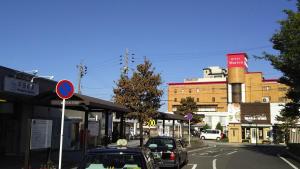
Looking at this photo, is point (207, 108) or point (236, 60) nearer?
point (236, 60)

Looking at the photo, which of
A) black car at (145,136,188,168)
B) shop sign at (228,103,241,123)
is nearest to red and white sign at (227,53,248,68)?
shop sign at (228,103,241,123)

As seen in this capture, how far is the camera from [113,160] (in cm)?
823

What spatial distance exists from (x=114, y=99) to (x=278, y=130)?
35.0 meters

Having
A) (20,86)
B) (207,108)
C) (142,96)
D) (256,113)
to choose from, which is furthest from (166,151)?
(207,108)

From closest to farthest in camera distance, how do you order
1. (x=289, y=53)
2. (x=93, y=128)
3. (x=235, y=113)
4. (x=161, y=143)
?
(x=161, y=143)
(x=289, y=53)
(x=93, y=128)
(x=235, y=113)

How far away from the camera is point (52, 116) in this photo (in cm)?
2903

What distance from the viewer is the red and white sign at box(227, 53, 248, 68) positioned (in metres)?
113

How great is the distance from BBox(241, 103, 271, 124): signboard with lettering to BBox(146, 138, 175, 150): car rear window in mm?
48574

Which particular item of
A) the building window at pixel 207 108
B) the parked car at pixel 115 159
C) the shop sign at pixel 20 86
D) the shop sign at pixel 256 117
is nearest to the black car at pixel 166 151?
the shop sign at pixel 20 86

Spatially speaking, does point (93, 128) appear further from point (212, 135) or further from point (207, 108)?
point (207, 108)

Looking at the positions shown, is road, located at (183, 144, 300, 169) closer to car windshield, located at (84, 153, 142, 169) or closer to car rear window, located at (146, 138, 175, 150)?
car rear window, located at (146, 138, 175, 150)

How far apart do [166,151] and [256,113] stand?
50.1 meters

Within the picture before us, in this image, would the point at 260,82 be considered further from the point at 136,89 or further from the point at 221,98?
the point at 136,89

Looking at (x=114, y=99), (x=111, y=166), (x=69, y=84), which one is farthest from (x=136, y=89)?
(x=111, y=166)
